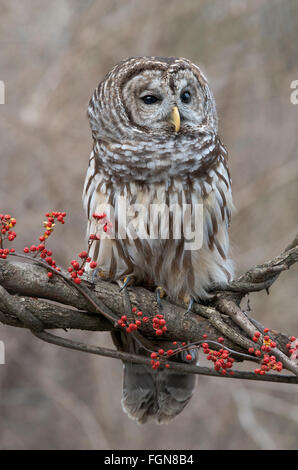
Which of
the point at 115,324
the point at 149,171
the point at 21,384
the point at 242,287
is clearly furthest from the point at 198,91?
the point at 21,384

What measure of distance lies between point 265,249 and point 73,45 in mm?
2337

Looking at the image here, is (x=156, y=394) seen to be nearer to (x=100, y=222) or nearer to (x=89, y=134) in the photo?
(x=100, y=222)

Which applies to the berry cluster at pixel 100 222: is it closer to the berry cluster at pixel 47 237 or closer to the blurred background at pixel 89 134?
the berry cluster at pixel 47 237

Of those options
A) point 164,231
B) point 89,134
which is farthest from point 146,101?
point 89,134

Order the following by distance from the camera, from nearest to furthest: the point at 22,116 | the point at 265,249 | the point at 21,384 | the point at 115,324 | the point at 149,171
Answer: the point at 115,324 → the point at 149,171 → the point at 22,116 → the point at 265,249 → the point at 21,384

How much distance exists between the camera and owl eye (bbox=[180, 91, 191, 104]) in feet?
9.18

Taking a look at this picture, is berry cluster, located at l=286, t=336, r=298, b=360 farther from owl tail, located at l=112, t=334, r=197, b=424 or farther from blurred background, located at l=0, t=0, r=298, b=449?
blurred background, located at l=0, t=0, r=298, b=449

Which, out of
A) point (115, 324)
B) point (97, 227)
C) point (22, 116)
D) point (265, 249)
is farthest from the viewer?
point (265, 249)

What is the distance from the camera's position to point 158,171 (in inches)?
107

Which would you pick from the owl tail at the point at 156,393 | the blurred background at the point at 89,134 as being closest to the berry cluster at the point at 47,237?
the owl tail at the point at 156,393

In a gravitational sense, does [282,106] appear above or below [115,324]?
above

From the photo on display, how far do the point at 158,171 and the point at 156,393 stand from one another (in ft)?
4.10

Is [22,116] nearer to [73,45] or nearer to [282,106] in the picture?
[73,45]

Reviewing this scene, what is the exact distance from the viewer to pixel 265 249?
5.23 m
